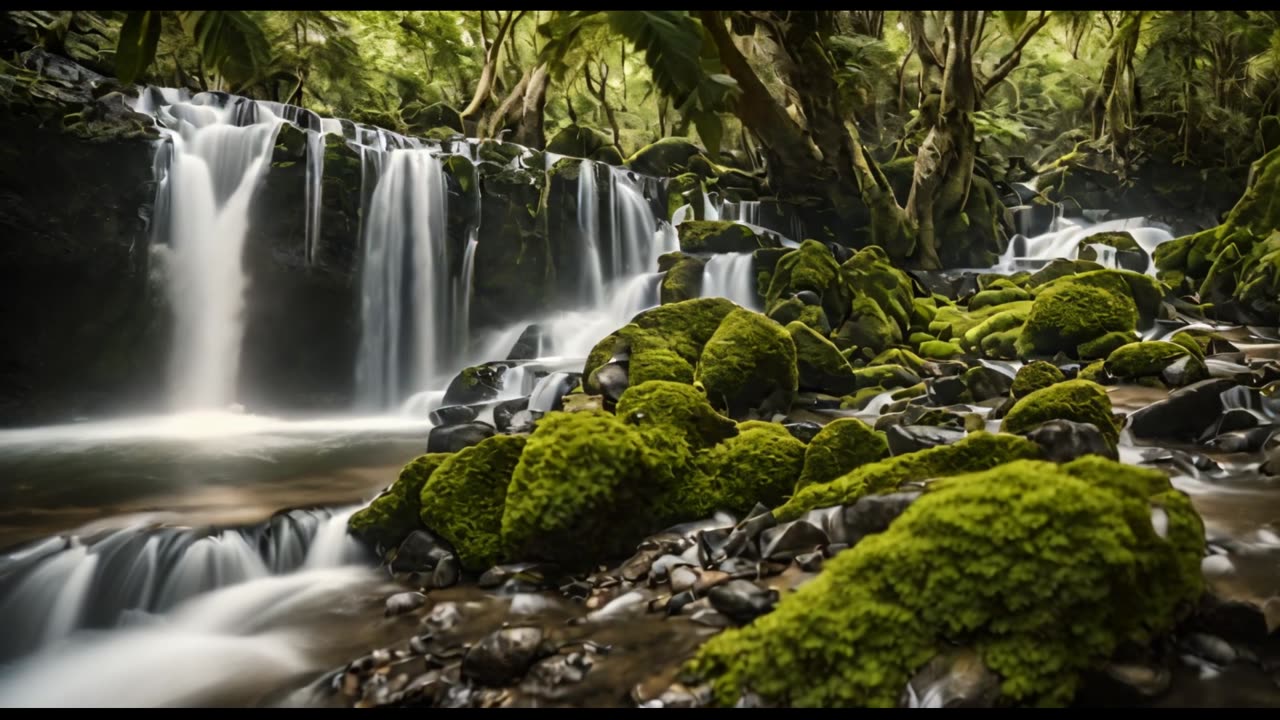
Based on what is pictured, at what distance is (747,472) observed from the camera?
5.12 meters

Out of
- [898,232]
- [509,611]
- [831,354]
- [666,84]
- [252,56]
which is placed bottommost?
[509,611]

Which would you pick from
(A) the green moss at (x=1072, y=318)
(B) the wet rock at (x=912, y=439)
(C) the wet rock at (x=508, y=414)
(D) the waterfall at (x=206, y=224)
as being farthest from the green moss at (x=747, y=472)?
(D) the waterfall at (x=206, y=224)

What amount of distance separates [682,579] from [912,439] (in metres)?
2.18

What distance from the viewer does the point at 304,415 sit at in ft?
41.0

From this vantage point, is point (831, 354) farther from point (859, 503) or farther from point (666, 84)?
point (666, 84)

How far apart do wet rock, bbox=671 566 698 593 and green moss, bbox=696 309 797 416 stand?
346 cm

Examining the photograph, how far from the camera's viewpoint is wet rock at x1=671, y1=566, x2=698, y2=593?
3902 millimetres

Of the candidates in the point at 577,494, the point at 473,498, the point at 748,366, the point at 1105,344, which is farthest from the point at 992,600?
the point at 1105,344

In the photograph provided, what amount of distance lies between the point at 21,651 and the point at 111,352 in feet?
32.0

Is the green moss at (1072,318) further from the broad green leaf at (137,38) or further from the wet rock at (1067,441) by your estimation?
the broad green leaf at (137,38)

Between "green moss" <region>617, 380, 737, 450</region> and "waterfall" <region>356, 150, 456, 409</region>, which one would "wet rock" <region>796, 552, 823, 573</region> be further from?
"waterfall" <region>356, 150, 456, 409</region>

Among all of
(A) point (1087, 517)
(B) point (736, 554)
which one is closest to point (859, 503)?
(B) point (736, 554)

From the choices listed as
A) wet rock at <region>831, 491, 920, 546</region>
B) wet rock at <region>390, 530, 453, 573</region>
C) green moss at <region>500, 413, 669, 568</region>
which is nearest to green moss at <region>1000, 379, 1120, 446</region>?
wet rock at <region>831, 491, 920, 546</region>

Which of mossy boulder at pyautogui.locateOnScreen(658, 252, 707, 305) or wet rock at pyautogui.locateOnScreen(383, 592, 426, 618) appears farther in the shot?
mossy boulder at pyautogui.locateOnScreen(658, 252, 707, 305)
